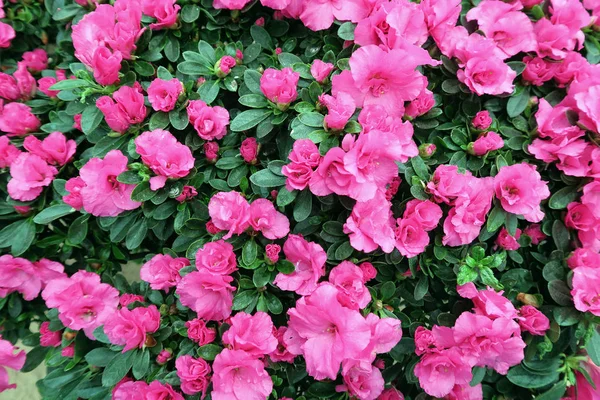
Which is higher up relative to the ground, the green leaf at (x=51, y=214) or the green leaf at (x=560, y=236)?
the green leaf at (x=560, y=236)

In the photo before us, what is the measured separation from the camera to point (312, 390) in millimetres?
1220

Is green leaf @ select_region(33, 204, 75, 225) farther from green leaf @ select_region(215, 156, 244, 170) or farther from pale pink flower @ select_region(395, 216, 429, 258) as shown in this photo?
pale pink flower @ select_region(395, 216, 429, 258)

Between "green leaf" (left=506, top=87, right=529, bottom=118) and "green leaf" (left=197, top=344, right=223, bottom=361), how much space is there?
0.99m

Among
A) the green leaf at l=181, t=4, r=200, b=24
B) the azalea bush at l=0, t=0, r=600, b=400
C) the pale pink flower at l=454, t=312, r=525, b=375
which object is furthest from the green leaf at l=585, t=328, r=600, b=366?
the green leaf at l=181, t=4, r=200, b=24

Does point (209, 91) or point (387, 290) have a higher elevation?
point (209, 91)

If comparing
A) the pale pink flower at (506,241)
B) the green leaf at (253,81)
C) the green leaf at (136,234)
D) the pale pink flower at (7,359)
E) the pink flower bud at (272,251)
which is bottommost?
the pale pink flower at (7,359)

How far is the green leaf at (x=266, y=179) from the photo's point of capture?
114 cm

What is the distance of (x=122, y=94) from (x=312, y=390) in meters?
0.90

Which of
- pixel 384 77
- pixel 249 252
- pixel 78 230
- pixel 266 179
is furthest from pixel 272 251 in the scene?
pixel 78 230

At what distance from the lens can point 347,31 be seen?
1265 millimetres

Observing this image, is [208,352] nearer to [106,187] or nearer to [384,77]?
[106,187]

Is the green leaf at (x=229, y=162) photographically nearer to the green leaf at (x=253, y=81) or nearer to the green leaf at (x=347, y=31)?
the green leaf at (x=253, y=81)

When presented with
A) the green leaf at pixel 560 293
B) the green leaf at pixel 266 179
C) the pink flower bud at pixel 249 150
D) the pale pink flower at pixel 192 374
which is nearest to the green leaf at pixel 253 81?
the pink flower bud at pixel 249 150

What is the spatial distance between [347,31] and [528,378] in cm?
102
